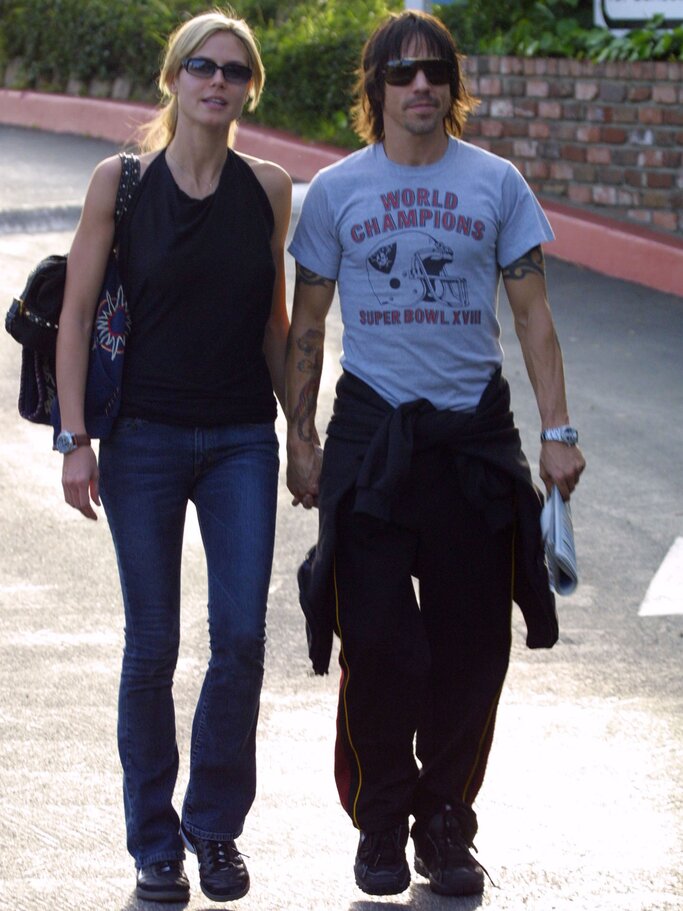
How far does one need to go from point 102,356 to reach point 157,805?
1.09 metres

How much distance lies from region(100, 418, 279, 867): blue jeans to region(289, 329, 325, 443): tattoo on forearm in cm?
11

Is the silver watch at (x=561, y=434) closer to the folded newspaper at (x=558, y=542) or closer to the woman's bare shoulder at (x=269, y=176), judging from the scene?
the folded newspaper at (x=558, y=542)

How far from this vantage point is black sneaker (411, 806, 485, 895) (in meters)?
4.01

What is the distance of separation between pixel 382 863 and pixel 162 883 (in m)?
0.53

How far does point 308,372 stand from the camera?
4.11 m

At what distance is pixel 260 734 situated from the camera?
16.4 ft

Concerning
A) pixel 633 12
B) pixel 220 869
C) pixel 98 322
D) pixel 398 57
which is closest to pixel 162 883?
pixel 220 869

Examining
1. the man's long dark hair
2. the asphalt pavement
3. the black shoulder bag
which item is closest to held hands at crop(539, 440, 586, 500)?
the man's long dark hair

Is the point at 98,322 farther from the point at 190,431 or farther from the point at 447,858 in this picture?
the point at 447,858

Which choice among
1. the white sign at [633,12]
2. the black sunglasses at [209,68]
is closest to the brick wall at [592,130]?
the white sign at [633,12]

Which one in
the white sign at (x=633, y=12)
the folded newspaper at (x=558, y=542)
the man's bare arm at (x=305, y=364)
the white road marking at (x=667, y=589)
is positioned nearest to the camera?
the folded newspaper at (x=558, y=542)

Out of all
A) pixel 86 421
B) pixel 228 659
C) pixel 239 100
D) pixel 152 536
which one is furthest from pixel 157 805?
pixel 239 100

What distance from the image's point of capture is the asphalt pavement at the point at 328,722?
13.4 ft

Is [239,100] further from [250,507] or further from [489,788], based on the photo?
[489,788]
